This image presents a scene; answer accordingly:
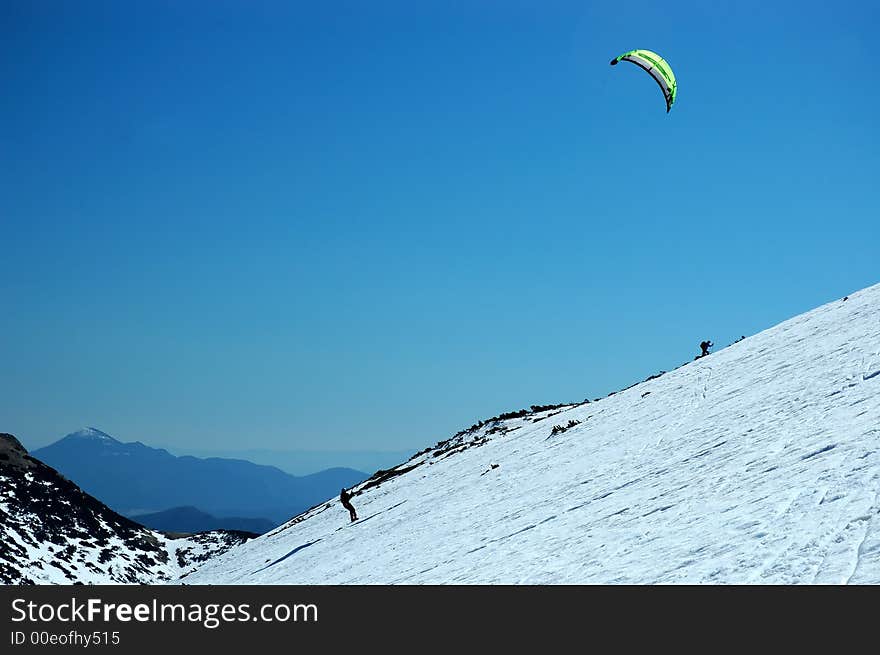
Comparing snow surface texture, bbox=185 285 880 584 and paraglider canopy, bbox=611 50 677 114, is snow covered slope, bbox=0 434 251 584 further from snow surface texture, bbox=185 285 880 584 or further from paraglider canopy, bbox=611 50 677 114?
paraglider canopy, bbox=611 50 677 114

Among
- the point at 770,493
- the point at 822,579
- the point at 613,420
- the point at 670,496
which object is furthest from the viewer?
the point at 613,420

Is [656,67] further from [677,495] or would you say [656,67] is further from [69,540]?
[69,540]

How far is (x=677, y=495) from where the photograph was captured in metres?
11.8

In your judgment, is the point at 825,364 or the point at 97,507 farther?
the point at 97,507

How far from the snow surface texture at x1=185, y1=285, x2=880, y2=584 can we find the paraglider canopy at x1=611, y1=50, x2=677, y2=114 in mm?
12228

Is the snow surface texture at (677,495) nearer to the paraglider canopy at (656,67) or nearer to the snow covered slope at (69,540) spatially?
the paraglider canopy at (656,67)

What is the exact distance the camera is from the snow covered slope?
42.0m

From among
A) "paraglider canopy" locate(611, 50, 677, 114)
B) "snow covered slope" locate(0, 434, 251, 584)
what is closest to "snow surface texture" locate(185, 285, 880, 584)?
"paraglider canopy" locate(611, 50, 677, 114)

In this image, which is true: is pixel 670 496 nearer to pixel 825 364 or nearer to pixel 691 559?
pixel 691 559

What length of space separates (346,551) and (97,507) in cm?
4959

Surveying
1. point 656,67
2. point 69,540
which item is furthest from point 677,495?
point 69,540

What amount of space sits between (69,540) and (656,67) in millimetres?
48453
